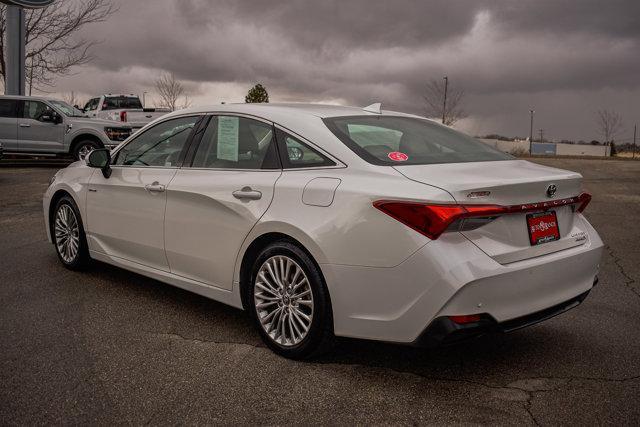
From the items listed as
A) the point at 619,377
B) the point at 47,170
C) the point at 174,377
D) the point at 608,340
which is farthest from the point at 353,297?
the point at 47,170

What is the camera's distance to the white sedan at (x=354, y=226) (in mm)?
3152

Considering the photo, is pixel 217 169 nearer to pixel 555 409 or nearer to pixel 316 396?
pixel 316 396

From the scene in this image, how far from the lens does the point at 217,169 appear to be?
14.2ft

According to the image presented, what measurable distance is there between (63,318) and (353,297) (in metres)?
→ 2.41

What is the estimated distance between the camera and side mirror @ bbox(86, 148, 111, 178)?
5289 millimetres

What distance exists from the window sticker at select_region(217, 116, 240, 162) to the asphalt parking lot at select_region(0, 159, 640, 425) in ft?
4.01

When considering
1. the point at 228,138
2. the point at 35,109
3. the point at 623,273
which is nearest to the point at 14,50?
the point at 35,109

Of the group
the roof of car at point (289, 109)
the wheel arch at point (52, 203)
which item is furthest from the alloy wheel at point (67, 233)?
the roof of car at point (289, 109)

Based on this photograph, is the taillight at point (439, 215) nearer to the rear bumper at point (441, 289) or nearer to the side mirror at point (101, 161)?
the rear bumper at point (441, 289)

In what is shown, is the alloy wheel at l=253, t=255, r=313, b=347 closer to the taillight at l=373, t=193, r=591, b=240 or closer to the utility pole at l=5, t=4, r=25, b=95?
the taillight at l=373, t=193, r=591, b=240

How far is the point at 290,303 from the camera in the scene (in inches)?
148

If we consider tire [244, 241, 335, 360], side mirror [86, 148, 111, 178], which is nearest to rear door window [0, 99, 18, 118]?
side mirror [86, 148, 111, 178]

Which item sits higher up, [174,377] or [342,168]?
[342,168]

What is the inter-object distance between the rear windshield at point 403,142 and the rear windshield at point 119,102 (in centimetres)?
2062
